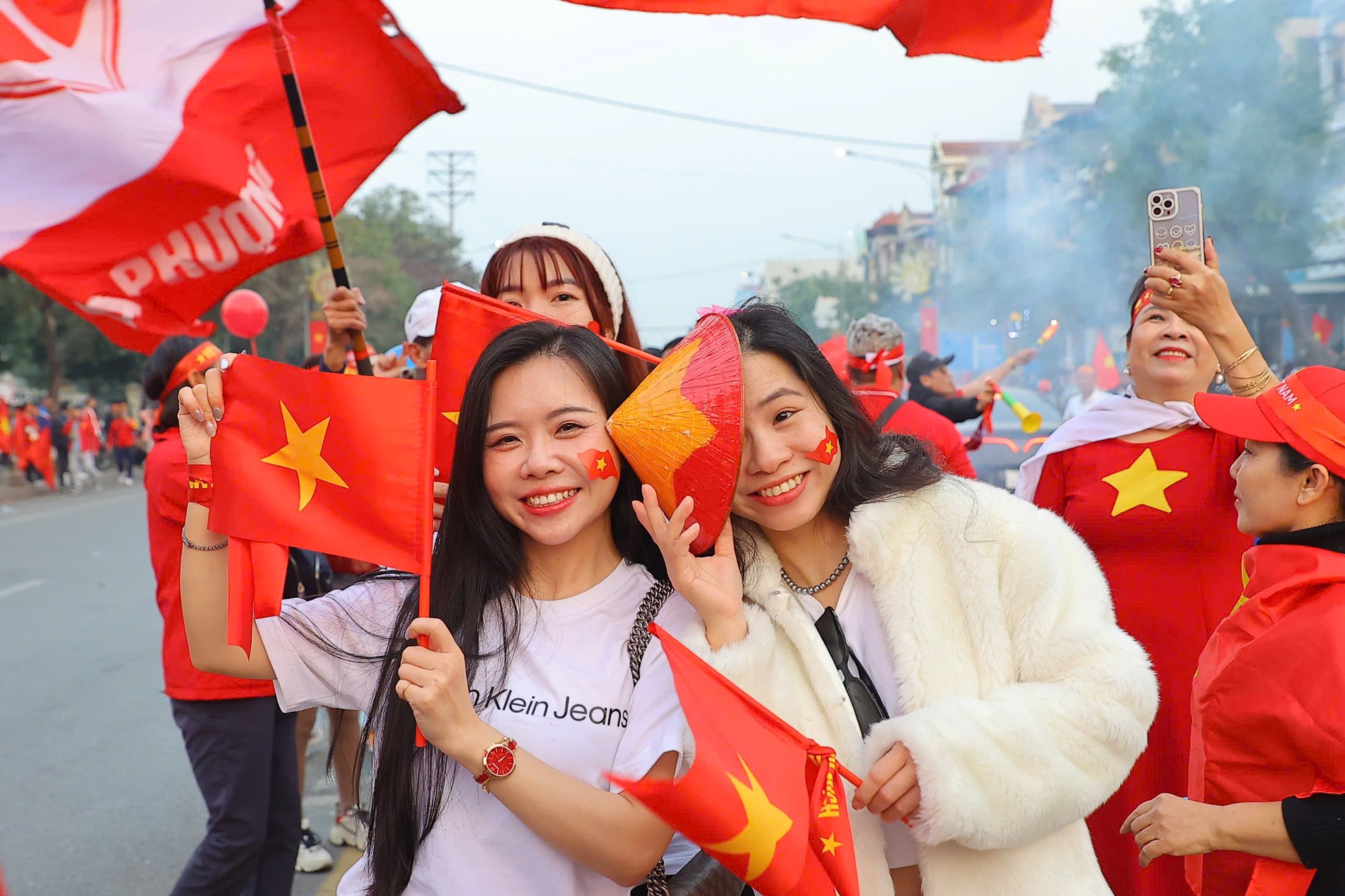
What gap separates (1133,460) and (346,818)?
3.78m

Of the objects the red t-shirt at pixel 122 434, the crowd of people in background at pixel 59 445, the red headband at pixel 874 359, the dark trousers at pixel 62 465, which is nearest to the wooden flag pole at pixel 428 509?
the red headband at pixel 874 359

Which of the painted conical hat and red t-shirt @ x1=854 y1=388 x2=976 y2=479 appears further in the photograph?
red t-shirt @ x1=854 y1=388 x2=976 y2=479

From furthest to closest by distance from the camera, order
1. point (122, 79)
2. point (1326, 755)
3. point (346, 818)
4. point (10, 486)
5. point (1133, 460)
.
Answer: point (10, 486) < point (346, 818) < point (1133, 460) < point (122, 79) < point (1326, 755)

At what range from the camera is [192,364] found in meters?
4.00

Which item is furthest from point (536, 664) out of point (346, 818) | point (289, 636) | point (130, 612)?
point (130, 612)

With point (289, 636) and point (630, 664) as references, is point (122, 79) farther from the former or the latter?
point (630, 664)

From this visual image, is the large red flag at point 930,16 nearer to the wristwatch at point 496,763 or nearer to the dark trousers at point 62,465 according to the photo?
the wristwatch at point 496,763

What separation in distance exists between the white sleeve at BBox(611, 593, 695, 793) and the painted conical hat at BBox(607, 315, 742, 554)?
248 millimetres

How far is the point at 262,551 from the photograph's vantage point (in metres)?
2.32

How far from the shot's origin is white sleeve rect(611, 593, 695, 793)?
2.05 m


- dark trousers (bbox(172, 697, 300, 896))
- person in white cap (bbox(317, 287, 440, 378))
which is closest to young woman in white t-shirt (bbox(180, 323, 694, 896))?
person in white cap (bbox(317, 287, 440, 378))

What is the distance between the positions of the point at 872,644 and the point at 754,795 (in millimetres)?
573

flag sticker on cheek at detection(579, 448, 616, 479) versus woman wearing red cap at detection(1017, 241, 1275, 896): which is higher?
flag sticker on cheek at detection(579, 448, 616, 479)

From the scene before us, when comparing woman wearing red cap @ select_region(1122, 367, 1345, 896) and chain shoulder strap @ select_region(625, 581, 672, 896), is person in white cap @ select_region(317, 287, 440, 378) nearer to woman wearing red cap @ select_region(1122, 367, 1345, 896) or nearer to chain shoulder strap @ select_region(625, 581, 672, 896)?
chain shoulder strap @ select_region(625, 581, 672, 896)
